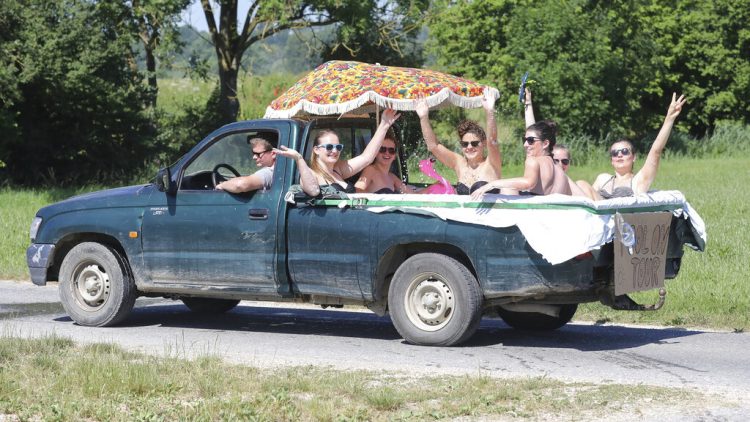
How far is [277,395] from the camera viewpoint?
7.28 m

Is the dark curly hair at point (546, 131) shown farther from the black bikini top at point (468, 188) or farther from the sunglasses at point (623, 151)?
the sunglasses at point (623, 151)

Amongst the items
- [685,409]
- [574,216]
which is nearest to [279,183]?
[574,216]

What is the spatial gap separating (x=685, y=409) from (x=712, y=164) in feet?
109

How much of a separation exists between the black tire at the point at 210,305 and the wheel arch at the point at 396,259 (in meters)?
2.53

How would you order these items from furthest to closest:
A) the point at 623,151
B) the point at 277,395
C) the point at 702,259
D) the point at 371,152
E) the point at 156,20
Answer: the point at 156,20
the point at 702,259
the point at 623,151
the point at 371,152
the point at 277,395

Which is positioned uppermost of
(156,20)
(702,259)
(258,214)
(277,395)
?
(156,20)

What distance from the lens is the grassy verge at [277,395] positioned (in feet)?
22.9

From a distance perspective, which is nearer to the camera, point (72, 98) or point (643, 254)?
point (643, 254)

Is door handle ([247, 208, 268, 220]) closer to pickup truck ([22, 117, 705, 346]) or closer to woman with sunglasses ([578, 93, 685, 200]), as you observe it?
pickup truck ([22, 117, 705, 346])

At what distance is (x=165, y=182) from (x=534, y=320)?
11.2 ft

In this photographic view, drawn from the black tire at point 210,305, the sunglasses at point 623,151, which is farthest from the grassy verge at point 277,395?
the black tire at point 210,305

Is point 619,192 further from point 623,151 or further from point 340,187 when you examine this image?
point 340,187

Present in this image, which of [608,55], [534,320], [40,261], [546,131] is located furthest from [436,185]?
[608,55]

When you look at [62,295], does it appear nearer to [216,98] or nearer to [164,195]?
[164,195]
